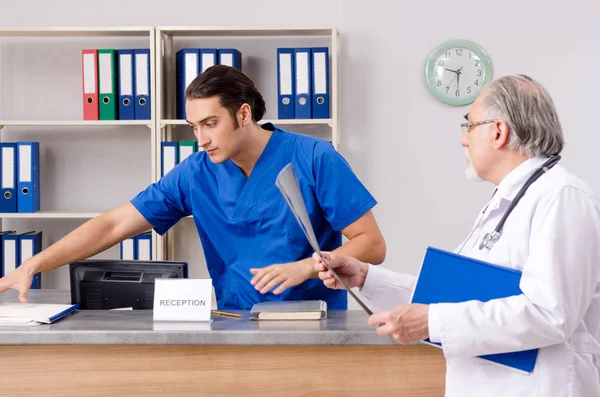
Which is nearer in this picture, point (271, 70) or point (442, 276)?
point (442, 276)

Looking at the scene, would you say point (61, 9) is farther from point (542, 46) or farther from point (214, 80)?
point (542, 46)

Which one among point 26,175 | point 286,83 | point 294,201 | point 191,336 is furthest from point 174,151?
point 294,201

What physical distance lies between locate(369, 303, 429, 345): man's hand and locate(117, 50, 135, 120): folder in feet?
7.84

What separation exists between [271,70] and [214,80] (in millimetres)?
1548

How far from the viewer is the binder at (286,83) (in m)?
3.22

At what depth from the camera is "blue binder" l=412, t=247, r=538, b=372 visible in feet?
3.69

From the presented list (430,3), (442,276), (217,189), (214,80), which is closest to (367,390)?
(442,276)

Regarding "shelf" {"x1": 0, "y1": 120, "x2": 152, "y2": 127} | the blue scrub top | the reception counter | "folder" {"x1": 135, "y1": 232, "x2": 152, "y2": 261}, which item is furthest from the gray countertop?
"shelf" {"x1": 0, "y1": 120, "x2": 152, "y2": 127}

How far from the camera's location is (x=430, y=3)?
3.44 m

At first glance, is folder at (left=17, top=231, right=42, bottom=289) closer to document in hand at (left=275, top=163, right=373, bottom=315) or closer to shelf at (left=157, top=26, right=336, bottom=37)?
shelf at (left=157, top=26, right=336, bottom=37)

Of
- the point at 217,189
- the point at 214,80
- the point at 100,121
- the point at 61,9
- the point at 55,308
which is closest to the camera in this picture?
the point at 55,308

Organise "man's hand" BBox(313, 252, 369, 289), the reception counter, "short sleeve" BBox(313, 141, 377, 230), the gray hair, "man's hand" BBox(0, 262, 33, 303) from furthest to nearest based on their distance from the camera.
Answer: "short sleeve" BBox(313, 141, 377, 230) → "man's hand" BBox(0, 262, 33, 303) → the reception counter → "man's hand" BBox(313, 252, 369, 289) → the gray hair

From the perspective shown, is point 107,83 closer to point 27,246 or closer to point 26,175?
point 26,175

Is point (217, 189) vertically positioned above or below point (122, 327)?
above
